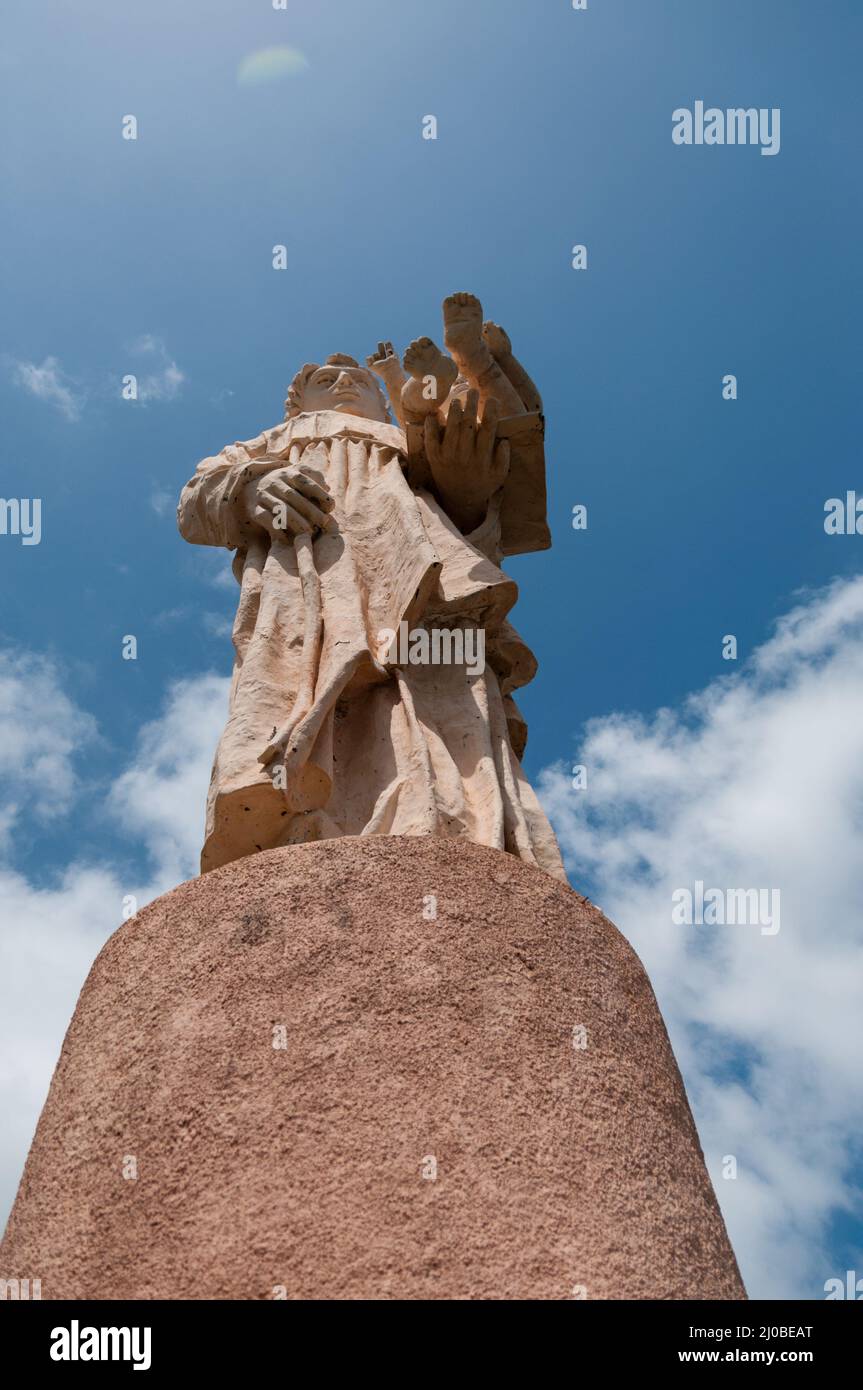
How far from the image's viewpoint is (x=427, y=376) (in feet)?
20.5

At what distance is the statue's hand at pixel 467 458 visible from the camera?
6.37m

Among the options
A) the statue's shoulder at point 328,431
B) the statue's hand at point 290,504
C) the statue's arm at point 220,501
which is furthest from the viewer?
the statue's shoulder at point 328,431

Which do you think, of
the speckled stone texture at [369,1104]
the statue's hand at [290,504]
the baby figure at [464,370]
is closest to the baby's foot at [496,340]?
the baby figure at [464,370]

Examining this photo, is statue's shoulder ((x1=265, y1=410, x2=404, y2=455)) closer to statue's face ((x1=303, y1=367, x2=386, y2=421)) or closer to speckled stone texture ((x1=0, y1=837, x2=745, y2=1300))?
statue's face ((x1=303, y1=367, x2=386, y2=421))

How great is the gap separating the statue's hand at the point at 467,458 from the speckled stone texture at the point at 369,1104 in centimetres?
290

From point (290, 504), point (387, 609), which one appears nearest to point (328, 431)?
point (290, 504)

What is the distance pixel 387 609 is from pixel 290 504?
0.74 m

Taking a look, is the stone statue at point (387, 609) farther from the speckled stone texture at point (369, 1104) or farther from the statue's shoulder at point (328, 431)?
the speckled stone texture at point (369, 1104)

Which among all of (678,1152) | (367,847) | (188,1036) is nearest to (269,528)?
(367,847)

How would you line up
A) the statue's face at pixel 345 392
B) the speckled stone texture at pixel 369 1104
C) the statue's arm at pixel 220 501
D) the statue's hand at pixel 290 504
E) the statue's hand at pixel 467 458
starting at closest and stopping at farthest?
the speckled stone texture at pixel 369 1104 < the statue's hand at pixel 290 504 < the statue's arm at pixel 220 501 < the statue's hand at pixel 467 458 < the statue's face at pixel 345 392

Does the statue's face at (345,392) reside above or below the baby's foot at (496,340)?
above

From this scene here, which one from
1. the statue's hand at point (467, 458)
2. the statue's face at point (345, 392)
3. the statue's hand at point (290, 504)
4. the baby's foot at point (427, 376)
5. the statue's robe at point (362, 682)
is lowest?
the statue's robe at point (362, 682)

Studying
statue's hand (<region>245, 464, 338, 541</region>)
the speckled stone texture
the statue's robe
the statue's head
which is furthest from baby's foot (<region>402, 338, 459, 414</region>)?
the speckled stone texture

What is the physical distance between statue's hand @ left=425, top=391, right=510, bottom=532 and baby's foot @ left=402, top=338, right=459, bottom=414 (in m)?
0.08
